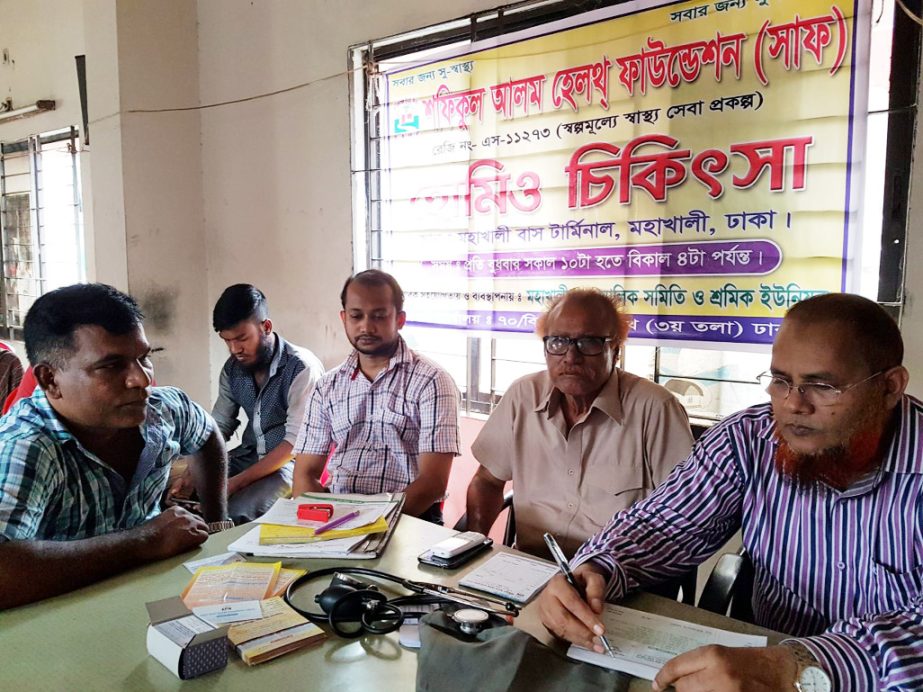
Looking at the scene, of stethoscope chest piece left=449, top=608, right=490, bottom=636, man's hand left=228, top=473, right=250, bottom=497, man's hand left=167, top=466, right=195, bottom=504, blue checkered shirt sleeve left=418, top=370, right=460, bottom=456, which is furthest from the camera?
man's hand left=228, top=473, right=250, bottom=497

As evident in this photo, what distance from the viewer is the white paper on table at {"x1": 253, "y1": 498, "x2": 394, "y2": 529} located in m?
1.66

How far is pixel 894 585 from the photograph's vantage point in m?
1.31

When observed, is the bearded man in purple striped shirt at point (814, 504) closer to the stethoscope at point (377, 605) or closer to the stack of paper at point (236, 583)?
the stethoscope at point (377, 605)

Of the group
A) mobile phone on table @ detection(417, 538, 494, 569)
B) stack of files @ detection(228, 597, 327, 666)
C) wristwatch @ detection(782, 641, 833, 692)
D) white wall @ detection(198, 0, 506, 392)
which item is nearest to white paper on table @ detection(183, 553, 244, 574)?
stack of files @ detection(228, 597, 327, 666)

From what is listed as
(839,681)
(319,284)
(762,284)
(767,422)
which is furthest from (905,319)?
(319,284)

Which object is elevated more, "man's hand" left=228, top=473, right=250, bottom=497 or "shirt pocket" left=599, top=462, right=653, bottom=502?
"shirt pocket" left=599, top=462, right=653, bottom=502

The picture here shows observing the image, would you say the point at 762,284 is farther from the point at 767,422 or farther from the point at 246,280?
the point at 246,280

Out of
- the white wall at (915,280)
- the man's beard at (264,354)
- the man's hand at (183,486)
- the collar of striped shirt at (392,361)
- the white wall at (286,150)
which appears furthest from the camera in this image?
the white wall at (286,150)

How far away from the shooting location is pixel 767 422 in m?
1.50

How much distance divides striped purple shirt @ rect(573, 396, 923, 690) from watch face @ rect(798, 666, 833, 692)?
0.05 metres

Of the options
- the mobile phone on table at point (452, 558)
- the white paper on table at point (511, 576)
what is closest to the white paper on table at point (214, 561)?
the mobile phone on table at point (452, 558)

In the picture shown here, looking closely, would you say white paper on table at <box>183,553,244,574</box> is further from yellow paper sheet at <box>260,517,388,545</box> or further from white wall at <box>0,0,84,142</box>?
white wall at <box>0,0,84,142</box>

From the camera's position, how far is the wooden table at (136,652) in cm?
106

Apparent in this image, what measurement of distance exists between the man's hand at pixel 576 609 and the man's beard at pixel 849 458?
482mm
